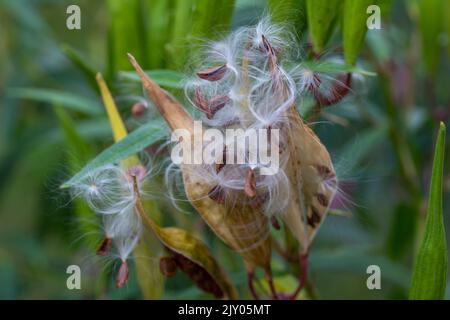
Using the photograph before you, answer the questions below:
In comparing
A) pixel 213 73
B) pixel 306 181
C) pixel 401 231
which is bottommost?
pixel 401 231

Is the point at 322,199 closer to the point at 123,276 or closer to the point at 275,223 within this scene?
the point at 275,223

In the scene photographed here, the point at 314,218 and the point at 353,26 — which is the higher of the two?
the point at 353,26

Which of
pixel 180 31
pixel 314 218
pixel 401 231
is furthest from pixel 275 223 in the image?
pixel 401 231

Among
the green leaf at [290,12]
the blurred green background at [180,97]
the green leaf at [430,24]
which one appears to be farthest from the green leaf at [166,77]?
→ the green leaf at [430,24]

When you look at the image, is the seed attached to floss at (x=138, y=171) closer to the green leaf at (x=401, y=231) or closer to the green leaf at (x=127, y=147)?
the green leaf at (x=127, y=147)

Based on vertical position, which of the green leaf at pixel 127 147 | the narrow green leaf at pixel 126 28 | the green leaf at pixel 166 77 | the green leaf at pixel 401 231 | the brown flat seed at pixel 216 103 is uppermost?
the narrow green leaf at pixel 126 28

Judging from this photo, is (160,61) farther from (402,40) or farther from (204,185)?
(402,40)

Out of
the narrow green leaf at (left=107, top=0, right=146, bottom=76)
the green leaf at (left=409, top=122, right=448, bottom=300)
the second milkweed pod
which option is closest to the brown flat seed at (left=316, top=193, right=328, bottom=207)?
the second milkweed pod
